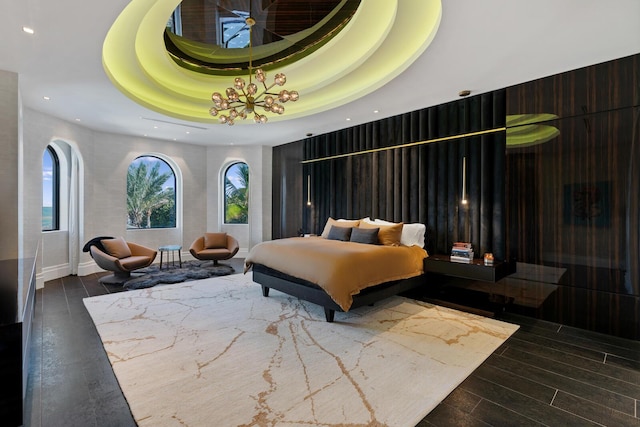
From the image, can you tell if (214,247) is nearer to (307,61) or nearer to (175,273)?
(175,273)

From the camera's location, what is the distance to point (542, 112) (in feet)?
11.9

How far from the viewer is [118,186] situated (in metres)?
6.50

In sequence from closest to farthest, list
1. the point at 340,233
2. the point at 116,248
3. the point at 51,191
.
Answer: the point at 340,233 → the point at 116,248 → the point at 51,191

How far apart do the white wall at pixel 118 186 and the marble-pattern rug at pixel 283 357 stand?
7.07ft

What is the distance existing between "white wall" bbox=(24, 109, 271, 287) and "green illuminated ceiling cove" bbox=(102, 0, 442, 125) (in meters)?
1.94

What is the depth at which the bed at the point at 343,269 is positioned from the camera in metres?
3.36

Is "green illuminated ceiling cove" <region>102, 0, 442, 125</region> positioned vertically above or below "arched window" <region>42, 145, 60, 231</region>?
above

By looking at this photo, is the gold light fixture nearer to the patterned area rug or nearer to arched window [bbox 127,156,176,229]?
the patterned area rug

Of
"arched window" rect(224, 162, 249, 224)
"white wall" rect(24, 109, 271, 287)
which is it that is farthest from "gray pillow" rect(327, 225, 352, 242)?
"arched window" rect(224, 162, 249, 224)

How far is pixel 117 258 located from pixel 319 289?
3.85 metres

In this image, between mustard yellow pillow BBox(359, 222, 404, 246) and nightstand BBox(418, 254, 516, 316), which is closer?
nightstand BBox(418, 254, 516, 316)

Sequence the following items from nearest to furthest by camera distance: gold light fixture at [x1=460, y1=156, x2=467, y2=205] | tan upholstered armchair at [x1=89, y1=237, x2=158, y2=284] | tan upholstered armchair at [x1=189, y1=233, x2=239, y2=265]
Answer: gold light fixture at [x1=460, y1=156, x2=467, y2=205] < tan upholstered armchair at [x1=89, y1=237, x2=158, y2=284] < tan upholstered armchair at [x1=189, y1=233, x2=239, y2=265]

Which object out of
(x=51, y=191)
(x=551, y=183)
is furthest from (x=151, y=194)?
(x=551, y=183)

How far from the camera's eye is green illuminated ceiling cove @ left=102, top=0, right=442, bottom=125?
304 centimetres
